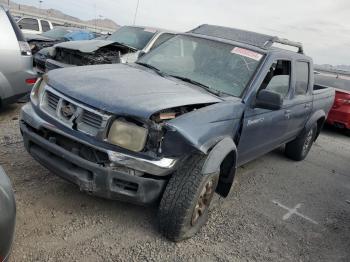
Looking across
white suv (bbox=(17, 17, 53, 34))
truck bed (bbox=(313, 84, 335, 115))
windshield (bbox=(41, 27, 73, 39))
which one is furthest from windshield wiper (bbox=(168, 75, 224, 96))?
white suv (bbox=(17, 17, 53, 34))

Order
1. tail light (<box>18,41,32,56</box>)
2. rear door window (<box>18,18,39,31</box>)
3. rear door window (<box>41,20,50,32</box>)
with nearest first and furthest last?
tail light (<box>18,41,32,56</box>) < rear door window (<box>18,18,39,31</box>) < rear door window (<box>41,20,50,32</box>)

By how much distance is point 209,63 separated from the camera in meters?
4.30

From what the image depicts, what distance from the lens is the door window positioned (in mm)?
4398

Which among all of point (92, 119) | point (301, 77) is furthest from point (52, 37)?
point (92, 119)

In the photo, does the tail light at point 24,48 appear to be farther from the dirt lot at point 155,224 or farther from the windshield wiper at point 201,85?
the windshield wiper at point 201,85

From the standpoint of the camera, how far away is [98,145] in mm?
3020

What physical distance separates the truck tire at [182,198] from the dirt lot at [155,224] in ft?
0.54

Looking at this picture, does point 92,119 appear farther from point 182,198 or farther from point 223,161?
point 223,161

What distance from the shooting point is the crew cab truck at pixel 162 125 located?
3.01 metres

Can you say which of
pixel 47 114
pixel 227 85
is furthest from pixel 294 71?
pixel 47 114

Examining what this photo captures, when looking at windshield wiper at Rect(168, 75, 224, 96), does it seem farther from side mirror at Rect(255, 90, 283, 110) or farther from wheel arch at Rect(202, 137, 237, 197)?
wheel arch at Rect(202, 137, 237, 197)

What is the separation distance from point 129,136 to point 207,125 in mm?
698

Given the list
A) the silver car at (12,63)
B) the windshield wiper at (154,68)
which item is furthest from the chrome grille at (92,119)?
the silver car at (12,63)

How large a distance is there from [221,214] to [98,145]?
5.30 feet
